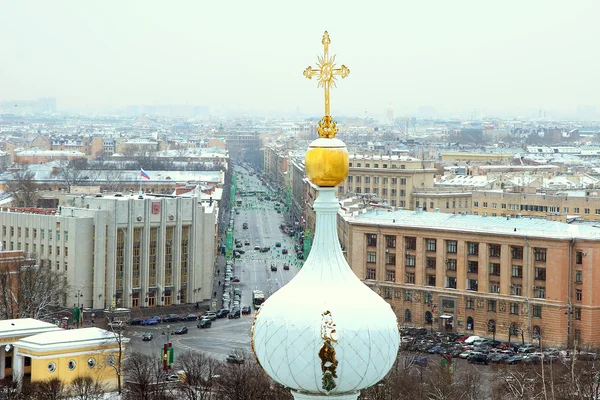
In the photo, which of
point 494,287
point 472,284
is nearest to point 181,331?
point 472,284

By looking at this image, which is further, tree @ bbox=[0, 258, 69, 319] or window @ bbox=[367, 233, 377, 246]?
window @ bbox=[367, 233, 377, 246]

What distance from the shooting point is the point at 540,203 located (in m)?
65.2

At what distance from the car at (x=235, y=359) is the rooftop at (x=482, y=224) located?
33.2 ft

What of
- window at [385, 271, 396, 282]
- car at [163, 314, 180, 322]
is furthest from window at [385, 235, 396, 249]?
car at [163, 314, 180, 322]

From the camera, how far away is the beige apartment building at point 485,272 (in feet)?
139

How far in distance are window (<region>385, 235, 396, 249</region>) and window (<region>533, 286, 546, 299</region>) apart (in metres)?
5.58

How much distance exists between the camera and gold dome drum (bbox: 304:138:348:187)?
986 cm

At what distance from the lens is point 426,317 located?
46062 mm

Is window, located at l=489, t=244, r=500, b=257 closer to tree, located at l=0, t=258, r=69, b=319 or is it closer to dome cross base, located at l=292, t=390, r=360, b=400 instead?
tree, located at l=0, t=258, r=69, b=319

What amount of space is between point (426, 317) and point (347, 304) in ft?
121

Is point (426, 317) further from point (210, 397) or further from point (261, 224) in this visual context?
point (261, 224)

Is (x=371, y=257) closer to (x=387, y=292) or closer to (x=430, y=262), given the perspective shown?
(x=387, y=292)

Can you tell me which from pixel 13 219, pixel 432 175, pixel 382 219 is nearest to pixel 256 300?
pixel 382 219

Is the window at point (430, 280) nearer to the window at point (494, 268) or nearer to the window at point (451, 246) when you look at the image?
the window at point (451, 246)
